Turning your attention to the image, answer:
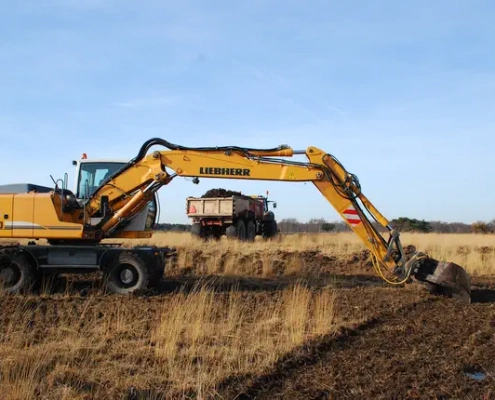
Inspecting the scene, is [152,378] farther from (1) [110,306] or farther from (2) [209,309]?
(1) [110,306]

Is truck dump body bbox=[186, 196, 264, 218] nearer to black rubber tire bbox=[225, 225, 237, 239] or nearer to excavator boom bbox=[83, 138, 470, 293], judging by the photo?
black rubber tire bbox=[225, 225, 237, 239]

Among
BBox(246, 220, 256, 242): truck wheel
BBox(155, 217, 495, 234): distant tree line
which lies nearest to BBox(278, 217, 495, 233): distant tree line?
BBox(155, 217, 495, 234): distant tree line

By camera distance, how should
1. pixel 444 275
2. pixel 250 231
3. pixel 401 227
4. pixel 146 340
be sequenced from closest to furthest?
1. pixel 146 340
2. pixel 444 275
3. pixel 250 231
4. pixel 401 227

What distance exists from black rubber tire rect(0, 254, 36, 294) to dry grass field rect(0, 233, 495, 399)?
38cm

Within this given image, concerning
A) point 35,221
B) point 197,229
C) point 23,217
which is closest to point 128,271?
point 35,221

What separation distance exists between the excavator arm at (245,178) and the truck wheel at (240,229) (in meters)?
13.9

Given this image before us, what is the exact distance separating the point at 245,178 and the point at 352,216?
227 centimetres

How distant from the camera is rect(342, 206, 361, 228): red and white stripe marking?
39.6 feet

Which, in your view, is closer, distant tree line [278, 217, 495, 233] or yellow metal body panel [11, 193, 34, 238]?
yellow metal body panel [11, 193, 34, 238]

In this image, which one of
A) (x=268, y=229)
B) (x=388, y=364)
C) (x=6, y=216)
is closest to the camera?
(x=388, y=364)

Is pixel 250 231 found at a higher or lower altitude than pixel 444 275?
higher

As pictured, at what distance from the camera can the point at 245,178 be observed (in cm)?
1246

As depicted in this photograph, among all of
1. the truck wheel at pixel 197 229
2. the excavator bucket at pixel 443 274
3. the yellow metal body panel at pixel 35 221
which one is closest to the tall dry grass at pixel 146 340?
the yellow metal body panel at pixel 35 221

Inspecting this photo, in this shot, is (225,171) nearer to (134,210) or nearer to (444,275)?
(134,210)
